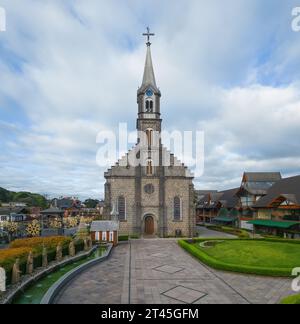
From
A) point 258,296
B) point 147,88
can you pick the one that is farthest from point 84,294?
point 147,88

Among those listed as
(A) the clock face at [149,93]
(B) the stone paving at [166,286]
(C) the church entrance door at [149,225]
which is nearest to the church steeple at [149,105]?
(A) the clock face at [149,93]

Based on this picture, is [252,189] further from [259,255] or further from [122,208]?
[259,255]

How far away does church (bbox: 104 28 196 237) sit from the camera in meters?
42.1

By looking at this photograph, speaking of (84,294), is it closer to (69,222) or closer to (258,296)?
(258,296)

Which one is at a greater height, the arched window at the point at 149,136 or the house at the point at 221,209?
the arched window at the point at 149,136

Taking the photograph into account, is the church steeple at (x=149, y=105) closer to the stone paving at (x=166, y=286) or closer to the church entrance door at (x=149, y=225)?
the church entrance door at (x=149, y=225)

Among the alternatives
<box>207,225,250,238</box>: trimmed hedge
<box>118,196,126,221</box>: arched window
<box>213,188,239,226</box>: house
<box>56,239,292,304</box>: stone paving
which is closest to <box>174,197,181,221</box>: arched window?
<box>118,196,126,221</box>: arched window

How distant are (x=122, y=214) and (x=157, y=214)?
Answer: 542cm

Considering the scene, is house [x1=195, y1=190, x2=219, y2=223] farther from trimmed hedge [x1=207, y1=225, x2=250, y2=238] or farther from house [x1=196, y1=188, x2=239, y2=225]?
trimmed hedge [x1=207, y1=225, x2=250, y2=238]

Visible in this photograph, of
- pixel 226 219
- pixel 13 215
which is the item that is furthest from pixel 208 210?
pixel 13 215

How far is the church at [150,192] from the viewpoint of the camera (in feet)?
138

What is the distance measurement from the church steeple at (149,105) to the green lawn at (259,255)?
24.0 m

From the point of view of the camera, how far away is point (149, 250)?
30125mm

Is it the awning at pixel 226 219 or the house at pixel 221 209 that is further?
the house at pixel 221 209
